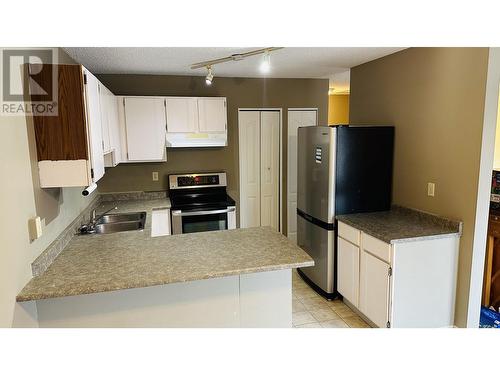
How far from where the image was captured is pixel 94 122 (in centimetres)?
201

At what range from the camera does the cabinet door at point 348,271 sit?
2866mm

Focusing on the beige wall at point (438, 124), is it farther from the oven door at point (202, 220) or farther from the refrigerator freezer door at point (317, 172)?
the oven door at point (202, 220)

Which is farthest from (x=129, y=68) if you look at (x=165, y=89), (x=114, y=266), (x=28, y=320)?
(x=28, y=320)

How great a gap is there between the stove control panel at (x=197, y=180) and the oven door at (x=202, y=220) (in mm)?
514

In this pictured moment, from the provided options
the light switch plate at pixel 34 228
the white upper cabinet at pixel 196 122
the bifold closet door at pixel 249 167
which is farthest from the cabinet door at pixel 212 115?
A: the light switch plate at pixel 34 228

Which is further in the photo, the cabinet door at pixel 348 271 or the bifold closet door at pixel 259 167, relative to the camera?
the bifold closet door at pixel 259 167

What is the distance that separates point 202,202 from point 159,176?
2.20 ft

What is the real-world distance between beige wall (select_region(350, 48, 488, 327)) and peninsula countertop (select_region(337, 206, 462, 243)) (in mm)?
73

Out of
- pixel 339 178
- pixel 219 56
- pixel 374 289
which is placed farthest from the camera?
pixel 219 56

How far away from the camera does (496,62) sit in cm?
220

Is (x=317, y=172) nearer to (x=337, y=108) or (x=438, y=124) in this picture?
(x=438, y=124)

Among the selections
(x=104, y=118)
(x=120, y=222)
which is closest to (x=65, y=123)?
(x=104, y=118)

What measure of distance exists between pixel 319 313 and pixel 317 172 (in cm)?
133

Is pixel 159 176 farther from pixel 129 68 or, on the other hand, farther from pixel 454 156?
pixel 454 156
